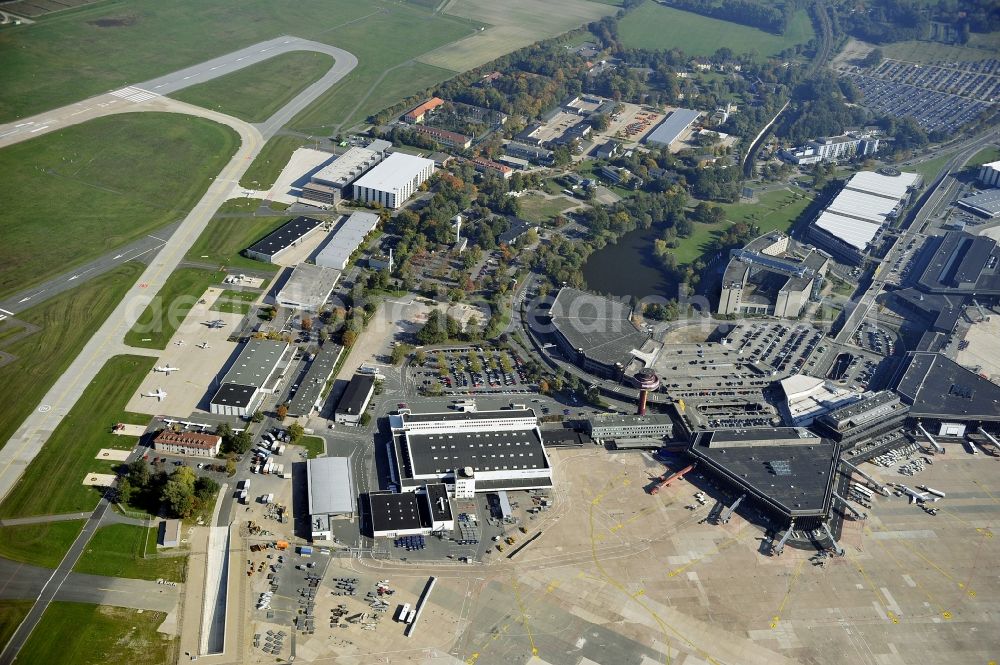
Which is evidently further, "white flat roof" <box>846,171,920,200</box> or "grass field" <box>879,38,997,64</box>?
"grass field" <box>879,38,997,64</box>

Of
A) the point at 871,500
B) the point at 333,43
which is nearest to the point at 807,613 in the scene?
the point at 871,500

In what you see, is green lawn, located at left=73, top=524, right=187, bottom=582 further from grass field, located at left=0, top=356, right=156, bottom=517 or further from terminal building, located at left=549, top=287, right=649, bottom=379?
terminal building, located at left=549, top=287, right=649, bottom=379

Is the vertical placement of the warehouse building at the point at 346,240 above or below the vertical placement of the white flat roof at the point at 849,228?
below

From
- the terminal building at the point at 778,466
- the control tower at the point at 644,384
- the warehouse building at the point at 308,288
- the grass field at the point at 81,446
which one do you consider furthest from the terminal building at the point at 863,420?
the grass field at the point at 81,446

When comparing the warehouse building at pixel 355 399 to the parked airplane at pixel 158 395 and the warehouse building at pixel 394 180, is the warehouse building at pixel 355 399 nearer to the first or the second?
the parked airplane at pixel 158 395

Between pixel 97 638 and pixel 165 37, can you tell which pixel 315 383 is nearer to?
Answer: pixel 97 638

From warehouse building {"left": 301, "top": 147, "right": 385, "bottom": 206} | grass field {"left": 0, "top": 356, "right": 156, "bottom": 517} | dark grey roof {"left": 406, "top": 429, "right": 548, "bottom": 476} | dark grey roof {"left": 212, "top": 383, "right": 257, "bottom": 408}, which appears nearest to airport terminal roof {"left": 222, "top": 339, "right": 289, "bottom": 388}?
dark grey roof {"left": 212, "top": 383, "right": 257, "bottom": 408}
